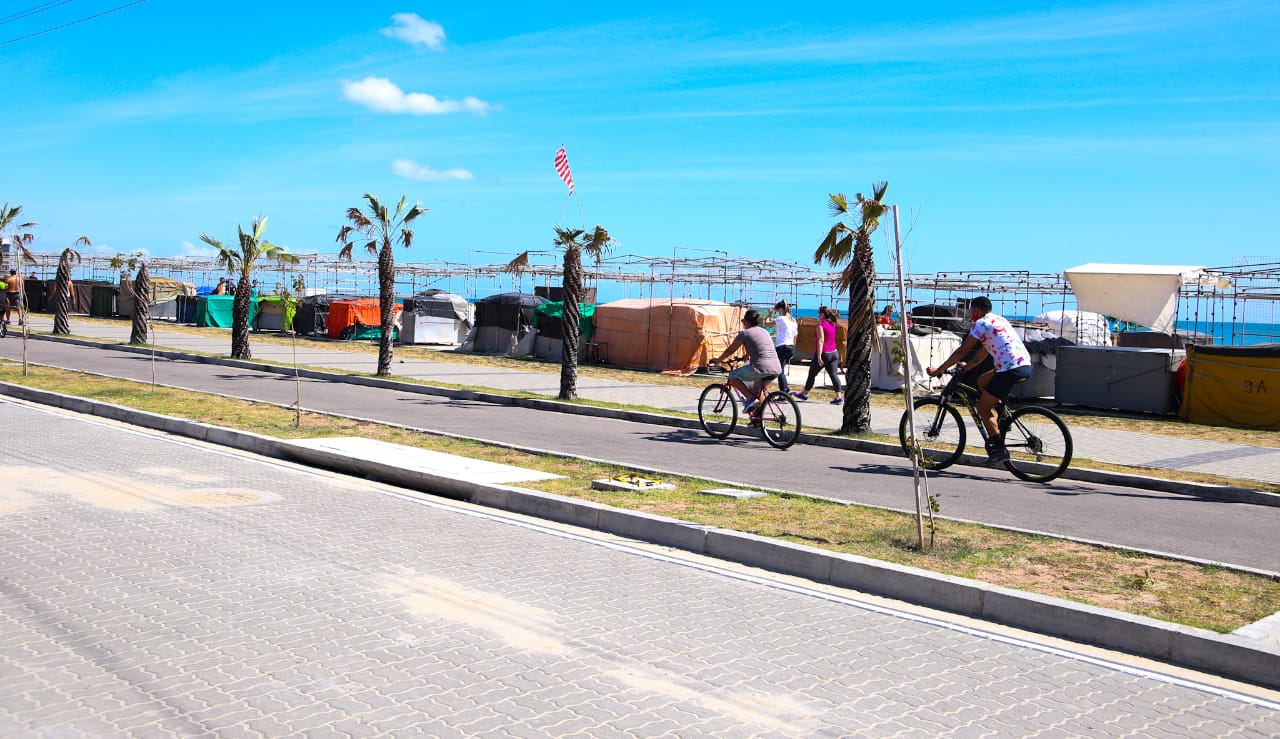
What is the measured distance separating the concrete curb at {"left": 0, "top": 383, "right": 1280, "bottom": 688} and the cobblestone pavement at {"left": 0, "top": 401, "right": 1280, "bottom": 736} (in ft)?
0.87

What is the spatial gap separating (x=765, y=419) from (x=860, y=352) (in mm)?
1992

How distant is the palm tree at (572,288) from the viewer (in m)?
20.2

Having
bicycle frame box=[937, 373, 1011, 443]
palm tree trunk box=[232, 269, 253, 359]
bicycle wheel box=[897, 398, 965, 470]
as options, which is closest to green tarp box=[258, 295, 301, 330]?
palm tree trunk box=[232, 269, 253, 359]

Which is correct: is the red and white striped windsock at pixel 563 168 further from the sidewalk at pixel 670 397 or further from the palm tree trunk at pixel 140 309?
the palm tree trunk at pixel 140 309

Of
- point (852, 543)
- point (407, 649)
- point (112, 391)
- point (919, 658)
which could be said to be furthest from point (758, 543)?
point (112, 391)

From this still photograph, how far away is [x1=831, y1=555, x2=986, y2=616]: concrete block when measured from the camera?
6.48 m

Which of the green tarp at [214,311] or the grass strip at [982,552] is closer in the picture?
the grass strip at [982,552]

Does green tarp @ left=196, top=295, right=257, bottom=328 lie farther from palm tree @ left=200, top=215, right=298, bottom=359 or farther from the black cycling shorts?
the black cycling shorts

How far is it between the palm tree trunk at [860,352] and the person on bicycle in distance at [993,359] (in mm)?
3582

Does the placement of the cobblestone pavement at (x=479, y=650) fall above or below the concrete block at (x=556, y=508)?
below

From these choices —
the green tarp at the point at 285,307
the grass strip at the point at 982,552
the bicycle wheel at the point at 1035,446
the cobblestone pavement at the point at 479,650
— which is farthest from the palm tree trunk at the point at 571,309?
the green tarp at the point at 285,307

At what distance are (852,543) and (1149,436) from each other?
10878mm

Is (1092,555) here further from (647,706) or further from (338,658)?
(338,658)

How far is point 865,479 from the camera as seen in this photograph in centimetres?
1158
